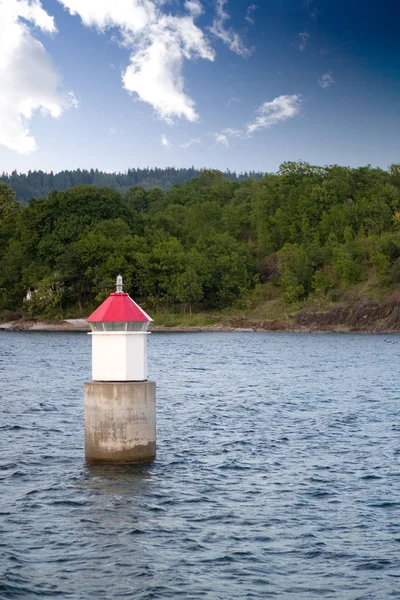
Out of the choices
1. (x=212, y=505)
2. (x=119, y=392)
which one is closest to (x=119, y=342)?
(x=119, y=392)

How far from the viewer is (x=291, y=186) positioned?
16212 cm

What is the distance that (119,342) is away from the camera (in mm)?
21297

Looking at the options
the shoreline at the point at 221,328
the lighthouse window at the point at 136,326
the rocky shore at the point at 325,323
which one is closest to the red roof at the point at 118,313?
the lighthouse window at the point at 136,326

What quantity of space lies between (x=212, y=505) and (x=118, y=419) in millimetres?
3128

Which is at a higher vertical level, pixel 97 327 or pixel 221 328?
pixel 97 327

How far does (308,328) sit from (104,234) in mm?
36954

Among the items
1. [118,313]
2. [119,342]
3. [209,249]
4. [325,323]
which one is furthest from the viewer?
[209,249]

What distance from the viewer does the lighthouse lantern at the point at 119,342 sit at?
→ 2106cm

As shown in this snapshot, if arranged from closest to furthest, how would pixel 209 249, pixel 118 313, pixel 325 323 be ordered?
pixel 118 313
pixel 325 323
pixel 209 249

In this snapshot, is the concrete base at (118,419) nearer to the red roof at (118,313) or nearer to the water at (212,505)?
the water at (212,505)

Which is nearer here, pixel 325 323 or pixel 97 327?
pixel 97 327

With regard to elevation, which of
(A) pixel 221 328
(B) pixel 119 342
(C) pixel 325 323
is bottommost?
(A) pixel 221 328

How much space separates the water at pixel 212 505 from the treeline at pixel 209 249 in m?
97.7

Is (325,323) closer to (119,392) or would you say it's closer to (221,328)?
(221,328)
